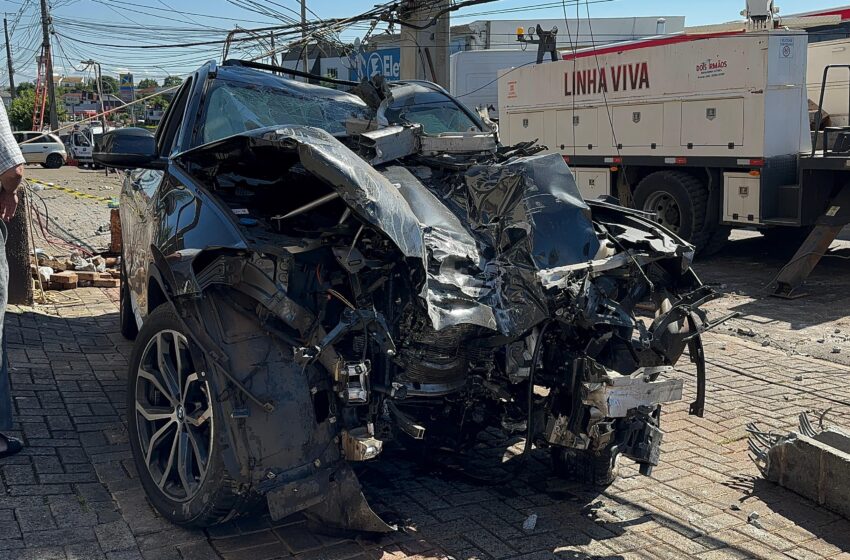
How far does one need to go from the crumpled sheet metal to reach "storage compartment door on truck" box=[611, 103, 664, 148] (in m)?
8.63

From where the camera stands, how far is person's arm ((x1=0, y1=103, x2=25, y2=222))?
4500 mm

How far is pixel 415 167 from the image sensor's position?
4352 millimetres

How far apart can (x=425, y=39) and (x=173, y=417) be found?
9303mm

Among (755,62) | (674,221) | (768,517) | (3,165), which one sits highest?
(755,62)

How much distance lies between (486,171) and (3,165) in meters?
2.58

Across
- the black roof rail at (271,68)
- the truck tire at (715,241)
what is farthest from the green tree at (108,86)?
the black roof rail at (271,68)

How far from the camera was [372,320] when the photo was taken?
3.25 meters

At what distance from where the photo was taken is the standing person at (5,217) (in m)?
4.41

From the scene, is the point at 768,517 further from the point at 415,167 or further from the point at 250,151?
the point at 250,151

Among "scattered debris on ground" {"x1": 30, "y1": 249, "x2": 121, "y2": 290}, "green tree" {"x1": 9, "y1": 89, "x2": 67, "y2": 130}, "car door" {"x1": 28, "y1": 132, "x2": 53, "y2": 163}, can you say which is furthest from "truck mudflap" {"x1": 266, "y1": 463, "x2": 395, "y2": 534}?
"green tree" {"x1": 9, "y1": 89, "x2": 67, "y2": 130}

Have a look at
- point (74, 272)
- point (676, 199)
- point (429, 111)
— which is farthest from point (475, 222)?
point (676, 199)

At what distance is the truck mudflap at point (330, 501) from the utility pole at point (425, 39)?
8658 mm

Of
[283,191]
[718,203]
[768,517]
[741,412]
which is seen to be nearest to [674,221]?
[718,203]

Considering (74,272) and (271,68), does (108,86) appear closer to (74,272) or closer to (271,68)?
(74,272)
